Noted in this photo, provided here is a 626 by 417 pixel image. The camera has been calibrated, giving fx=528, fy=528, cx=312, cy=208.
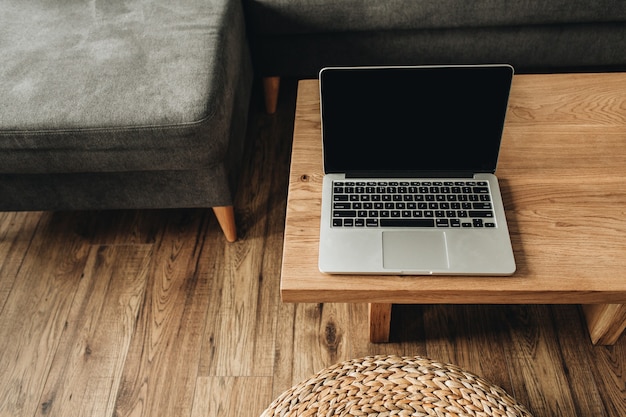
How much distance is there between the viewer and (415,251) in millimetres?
884

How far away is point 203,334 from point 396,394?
0.54 metres

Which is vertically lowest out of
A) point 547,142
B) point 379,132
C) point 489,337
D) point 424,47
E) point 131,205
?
point 489,337

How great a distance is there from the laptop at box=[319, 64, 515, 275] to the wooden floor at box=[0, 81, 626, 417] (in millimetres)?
398

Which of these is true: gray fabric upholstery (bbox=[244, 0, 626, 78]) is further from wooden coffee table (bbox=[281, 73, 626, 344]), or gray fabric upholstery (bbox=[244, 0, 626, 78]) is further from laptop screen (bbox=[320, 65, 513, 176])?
laptop screen (bbox=[320, 65, 513, 176])

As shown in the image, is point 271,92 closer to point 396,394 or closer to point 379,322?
point 379,322

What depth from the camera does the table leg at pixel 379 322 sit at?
108 cm

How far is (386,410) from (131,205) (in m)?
0.81

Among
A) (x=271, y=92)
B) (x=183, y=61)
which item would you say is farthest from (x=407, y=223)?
(x=271, y=92)

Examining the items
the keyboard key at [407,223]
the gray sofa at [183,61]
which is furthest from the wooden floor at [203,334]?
the keyboard key at [407,223]

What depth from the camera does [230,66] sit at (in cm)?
128

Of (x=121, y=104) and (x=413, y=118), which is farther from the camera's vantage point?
(x=121, y=104)

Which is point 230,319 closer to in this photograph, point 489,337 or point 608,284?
point 489,337

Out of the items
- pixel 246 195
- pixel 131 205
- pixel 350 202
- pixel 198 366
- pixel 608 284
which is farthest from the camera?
pixel 246 195

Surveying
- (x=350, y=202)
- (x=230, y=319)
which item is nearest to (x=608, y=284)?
(x=350, y=202)
